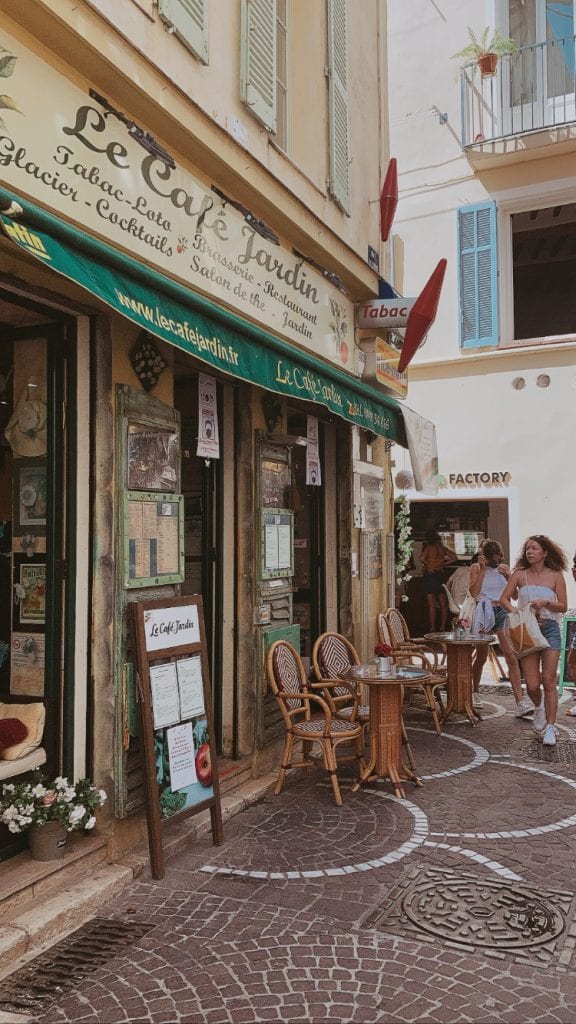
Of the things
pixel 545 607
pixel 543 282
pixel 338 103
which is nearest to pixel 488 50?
pixel 543 282

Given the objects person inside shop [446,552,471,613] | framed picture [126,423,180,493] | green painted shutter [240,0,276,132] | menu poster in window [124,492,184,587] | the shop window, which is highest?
the shop window

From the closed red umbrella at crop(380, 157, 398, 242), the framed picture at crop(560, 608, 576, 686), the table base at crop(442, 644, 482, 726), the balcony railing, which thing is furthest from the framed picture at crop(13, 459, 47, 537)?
the balcony railing

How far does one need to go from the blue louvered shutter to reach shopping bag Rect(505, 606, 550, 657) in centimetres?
571

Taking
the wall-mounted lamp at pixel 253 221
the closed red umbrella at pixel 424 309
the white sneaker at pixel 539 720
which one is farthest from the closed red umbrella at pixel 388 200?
the white sneaker at pixel 539 720

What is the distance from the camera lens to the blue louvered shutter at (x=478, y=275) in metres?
11.4

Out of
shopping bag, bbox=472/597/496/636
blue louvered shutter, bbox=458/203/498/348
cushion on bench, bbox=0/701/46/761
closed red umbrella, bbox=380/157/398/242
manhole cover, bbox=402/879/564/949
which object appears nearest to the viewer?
manhole cover, bbox=402/879/564/949

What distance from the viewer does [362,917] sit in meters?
3.59

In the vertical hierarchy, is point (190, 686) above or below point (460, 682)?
above

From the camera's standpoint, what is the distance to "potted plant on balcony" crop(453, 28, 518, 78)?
11.1 m

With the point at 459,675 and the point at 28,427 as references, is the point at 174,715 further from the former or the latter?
the point at 459,675

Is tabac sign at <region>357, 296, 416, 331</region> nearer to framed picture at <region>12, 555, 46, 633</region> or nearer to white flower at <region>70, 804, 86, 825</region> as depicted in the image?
framed picture at <region>12, 555, 46, 633</region>

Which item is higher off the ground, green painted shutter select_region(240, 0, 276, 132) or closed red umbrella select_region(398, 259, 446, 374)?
green painted shutter select_region(240, 0, 276, 132)

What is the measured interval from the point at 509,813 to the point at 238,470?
10.1ft

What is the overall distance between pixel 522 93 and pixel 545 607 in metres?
8.48
